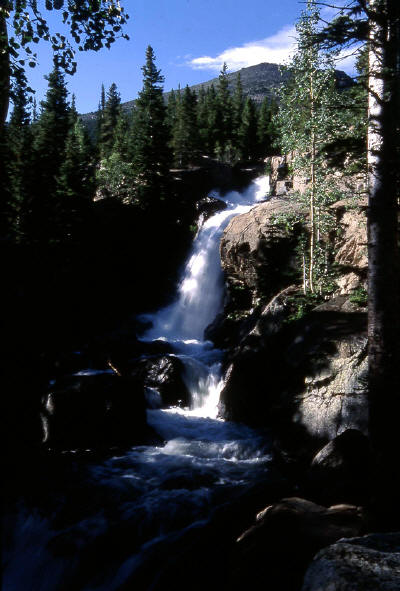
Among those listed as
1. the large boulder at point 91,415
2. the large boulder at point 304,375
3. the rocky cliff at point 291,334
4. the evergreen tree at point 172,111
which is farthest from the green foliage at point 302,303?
the evergreen tree at point 172,111

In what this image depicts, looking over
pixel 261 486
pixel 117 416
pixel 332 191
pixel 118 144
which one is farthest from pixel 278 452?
pixel 118 144

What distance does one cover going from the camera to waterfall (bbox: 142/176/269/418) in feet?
51.2

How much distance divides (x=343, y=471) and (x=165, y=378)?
9.18 meters

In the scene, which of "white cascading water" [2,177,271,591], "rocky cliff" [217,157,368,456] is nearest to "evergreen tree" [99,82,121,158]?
"rocky cliff" [217,157,368,456]

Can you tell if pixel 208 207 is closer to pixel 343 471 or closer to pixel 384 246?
pixel 343 471

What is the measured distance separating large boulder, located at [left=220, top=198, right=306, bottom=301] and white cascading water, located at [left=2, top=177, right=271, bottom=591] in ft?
20.7

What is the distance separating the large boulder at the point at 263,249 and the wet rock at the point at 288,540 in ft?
39.2

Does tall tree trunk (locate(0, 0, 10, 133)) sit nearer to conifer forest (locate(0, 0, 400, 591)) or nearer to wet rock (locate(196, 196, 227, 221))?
conifer forest (locate(0, 0, 400, 591))

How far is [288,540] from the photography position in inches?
194

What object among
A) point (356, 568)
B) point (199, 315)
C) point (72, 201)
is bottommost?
point (356, 568)

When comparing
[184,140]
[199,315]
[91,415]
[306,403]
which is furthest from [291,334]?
[184,140]

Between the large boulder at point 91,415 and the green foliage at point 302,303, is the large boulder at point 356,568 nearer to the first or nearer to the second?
the large boulder at point 91,415

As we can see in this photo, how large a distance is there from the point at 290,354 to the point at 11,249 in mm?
7810

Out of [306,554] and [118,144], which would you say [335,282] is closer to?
[306,554]
